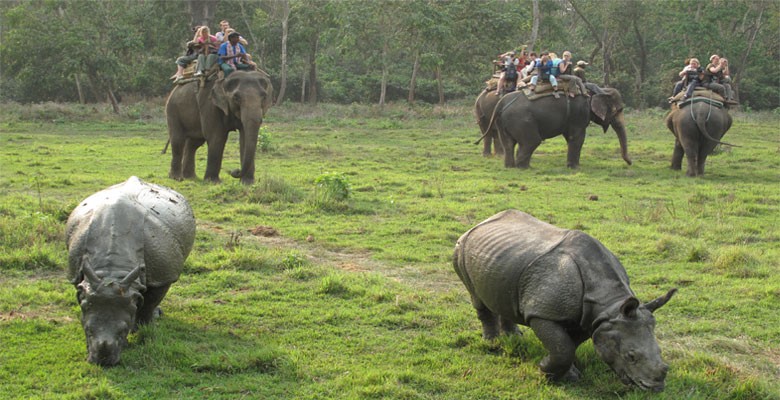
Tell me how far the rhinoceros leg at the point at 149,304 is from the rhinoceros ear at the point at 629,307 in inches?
147

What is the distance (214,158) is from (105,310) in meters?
9.66

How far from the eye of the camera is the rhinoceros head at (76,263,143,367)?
5910 millimetres

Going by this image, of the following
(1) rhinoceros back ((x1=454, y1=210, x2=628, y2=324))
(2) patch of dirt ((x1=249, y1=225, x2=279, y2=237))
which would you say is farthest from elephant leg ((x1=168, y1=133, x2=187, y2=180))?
(1) rhinoceros back ((x1=454, y1=210, x2=628, y2=324))

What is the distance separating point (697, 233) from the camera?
1155cm

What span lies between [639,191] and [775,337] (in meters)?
8.65

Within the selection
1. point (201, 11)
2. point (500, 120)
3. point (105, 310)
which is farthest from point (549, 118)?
point (201, 11)

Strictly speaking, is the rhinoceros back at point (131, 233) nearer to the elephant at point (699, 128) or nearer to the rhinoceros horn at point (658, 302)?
the rhinoceros horn at point (658, 302)

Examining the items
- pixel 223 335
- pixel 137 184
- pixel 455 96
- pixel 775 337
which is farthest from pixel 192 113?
pixel 455 96

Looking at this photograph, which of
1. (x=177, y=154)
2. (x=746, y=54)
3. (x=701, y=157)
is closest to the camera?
(x=177, y=154)

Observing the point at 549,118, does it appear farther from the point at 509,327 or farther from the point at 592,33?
the point at 592,33

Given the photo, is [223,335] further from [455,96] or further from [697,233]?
[455,96]

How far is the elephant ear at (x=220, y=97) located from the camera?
48.4 feet

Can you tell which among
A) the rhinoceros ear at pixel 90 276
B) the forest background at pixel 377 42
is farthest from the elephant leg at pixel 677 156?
the rhinoceros ear at pixel 90 276

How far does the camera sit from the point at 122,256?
627 cm
